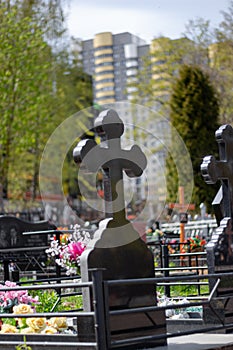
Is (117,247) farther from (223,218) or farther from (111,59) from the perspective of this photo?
(111,59)

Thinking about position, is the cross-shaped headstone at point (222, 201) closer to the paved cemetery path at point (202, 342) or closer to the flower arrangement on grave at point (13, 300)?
the paved cemetery path at point (202, 342)

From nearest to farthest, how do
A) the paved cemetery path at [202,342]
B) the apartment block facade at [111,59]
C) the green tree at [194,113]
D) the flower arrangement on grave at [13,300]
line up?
the paved cemetery path at [202,342]
the flower arrangement on grave at [13,300]
the green tree at [194,113]
the apartment block facade at [111,59]

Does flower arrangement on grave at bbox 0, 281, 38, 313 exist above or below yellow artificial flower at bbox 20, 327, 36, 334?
above

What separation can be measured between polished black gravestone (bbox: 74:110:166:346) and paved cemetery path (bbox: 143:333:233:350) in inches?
6.9

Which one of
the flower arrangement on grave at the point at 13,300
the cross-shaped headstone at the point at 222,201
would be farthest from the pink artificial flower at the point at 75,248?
the cross-shaped headstone at the point at 222,201

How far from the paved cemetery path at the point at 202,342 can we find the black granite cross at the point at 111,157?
4.26 feet

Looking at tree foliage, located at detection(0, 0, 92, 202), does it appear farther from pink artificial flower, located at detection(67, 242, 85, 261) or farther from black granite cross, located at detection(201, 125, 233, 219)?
black granite cross, located at detection(201, 125, 233, 219)

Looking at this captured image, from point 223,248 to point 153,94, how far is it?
40685 millimetres

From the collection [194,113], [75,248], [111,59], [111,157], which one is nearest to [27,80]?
[194,113]

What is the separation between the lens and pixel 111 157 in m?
8.52

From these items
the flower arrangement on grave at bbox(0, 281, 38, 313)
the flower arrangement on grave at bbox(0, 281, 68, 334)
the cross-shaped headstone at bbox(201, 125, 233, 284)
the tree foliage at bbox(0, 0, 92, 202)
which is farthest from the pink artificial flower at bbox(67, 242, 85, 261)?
the tree foliage at bbox(0, 0, 92, 202)

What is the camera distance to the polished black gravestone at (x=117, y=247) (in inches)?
323

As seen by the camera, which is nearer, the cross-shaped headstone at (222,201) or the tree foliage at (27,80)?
the cross-shaped headstone at (222,201)

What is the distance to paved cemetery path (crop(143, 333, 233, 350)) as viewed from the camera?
8.13 metres
